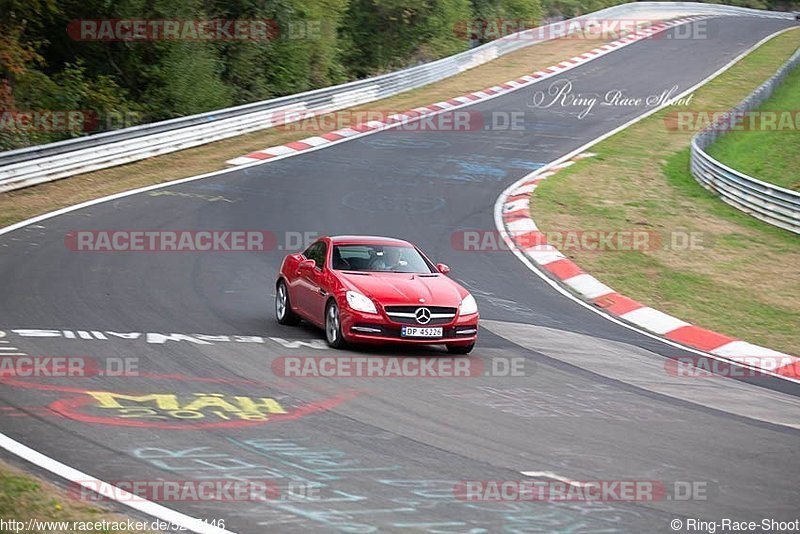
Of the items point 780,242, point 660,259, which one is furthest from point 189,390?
point 780,242

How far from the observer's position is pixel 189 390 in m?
9.88

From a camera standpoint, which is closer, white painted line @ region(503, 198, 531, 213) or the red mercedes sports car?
the red mercedes sports car

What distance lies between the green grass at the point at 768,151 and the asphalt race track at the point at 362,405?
32.8 ft

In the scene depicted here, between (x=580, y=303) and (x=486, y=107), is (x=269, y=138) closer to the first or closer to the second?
(x=486, y=107)

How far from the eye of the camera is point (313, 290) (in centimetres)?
1300

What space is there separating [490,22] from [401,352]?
42.8m

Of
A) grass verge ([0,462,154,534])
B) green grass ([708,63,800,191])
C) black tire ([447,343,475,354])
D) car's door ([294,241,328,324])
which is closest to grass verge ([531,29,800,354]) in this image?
green grass ([708,63,800,191])

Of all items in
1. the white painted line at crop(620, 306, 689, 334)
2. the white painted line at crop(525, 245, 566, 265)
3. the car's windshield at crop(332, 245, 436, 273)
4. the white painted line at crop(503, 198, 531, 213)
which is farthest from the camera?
the white painted line at crop(503, 198, 531, 213)

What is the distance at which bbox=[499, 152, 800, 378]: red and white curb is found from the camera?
1402 cm

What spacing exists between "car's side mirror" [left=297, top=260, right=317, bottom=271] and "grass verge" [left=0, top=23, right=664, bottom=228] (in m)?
7.54
